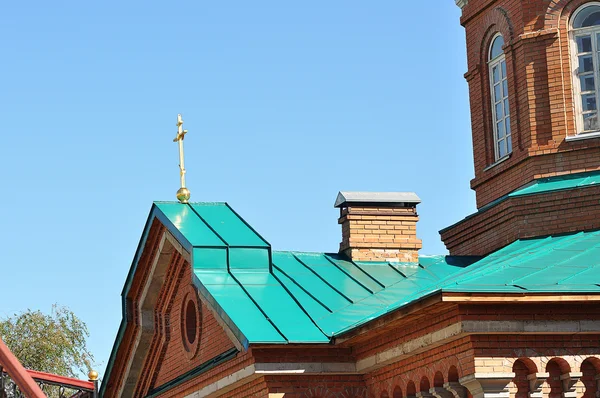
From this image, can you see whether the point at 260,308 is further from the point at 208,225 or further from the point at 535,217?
the point at 535,217

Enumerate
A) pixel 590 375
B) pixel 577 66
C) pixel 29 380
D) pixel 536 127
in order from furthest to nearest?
pixel 29 380
pixel 536 127
pixel 577 66
pixel 590 375

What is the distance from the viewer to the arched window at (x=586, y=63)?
54.1ft

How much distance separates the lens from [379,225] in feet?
56.2

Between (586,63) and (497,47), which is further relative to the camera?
(497,47)

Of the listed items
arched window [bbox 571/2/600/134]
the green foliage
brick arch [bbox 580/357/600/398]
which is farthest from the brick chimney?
the green foliage

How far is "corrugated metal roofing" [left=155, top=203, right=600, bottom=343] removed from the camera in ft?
41.5

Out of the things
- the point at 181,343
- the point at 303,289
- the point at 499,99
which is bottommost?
the point at 181,343

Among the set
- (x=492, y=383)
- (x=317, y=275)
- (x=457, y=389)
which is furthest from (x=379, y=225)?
(x=492, y=383)

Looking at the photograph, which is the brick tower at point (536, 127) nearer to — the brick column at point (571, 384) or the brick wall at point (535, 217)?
the brick wall at point (535, 217)

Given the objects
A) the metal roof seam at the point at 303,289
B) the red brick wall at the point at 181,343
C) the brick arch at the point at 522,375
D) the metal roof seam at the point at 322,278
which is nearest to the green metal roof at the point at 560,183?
the metal roof seam at the point at 322,278

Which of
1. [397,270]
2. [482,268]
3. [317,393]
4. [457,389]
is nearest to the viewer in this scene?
[457,389]

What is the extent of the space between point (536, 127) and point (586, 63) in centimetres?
104

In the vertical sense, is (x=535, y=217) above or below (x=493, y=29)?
below

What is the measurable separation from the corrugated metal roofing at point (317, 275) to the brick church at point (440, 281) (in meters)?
0.03
